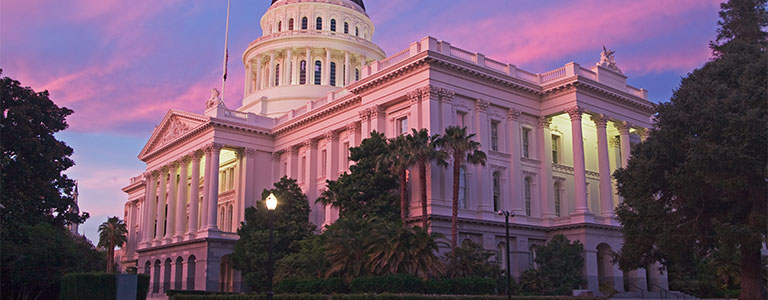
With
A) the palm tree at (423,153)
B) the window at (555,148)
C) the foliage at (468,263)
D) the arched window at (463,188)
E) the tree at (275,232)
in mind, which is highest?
→ the window at (555,148)

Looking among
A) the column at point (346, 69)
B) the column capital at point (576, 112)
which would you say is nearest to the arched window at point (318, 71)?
the column at point (346, 69)

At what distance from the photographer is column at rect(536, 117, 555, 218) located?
4762 centimetres

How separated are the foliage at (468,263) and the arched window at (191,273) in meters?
27.4

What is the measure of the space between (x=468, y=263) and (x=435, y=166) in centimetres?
707

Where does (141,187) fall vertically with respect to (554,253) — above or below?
above

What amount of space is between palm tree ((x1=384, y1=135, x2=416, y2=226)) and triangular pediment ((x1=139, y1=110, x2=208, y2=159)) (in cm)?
2355

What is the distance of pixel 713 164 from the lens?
27.5m

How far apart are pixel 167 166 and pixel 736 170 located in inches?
2049

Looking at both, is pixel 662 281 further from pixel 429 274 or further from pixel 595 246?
pixel 429 274

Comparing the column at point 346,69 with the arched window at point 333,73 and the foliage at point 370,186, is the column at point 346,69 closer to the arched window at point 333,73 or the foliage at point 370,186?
the arched window at point 333,73

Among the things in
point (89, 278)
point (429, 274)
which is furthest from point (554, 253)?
point (89, 278)

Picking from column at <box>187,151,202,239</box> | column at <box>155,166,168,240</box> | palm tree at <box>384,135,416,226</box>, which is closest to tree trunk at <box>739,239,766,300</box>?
palm tree at <box>384,135,416,226</box>

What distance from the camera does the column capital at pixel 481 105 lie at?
148 ft

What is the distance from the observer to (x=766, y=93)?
27.3 metres
